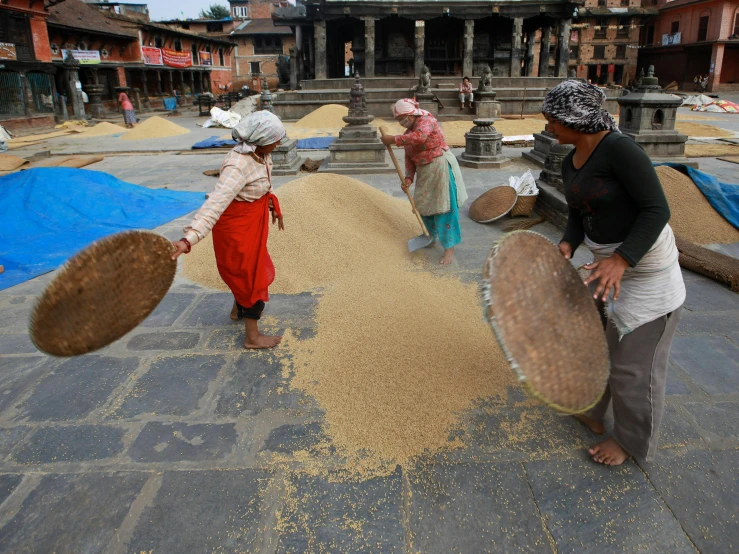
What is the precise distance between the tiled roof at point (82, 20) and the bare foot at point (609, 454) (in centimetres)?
2798

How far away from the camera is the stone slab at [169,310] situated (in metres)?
3.69

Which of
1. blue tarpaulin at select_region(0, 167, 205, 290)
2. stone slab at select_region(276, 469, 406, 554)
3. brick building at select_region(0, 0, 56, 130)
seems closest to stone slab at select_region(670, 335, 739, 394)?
stone slab at select_region(276, 469, 406, 554)

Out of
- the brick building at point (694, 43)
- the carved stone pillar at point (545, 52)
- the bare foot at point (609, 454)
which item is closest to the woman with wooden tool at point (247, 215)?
the bare foot at point (609, 454)

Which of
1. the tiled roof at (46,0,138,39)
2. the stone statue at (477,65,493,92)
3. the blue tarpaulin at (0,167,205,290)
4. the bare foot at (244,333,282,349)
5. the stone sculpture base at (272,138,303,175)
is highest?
the tiled roof at (46,0,138,39)

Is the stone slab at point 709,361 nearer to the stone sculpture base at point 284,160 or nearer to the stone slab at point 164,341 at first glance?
the stone slab at point 164,341

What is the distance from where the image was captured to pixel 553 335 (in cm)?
181

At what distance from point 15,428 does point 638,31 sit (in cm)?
4608

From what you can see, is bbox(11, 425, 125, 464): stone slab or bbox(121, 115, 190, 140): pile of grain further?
bbox(121, 115, 190, 140): pile of grain

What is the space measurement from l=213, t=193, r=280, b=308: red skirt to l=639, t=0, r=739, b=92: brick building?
37.4 m

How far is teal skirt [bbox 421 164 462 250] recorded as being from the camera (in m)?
4.57

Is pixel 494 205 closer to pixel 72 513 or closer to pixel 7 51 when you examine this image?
pixel 72 513

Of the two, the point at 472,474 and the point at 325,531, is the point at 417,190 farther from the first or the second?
the point at 325,531

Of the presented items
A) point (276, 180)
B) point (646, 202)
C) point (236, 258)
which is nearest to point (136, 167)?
point (276, 180)

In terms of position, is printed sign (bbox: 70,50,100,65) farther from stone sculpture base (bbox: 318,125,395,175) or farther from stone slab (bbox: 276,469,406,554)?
stone slab (bbox: 276,469,406,554)
